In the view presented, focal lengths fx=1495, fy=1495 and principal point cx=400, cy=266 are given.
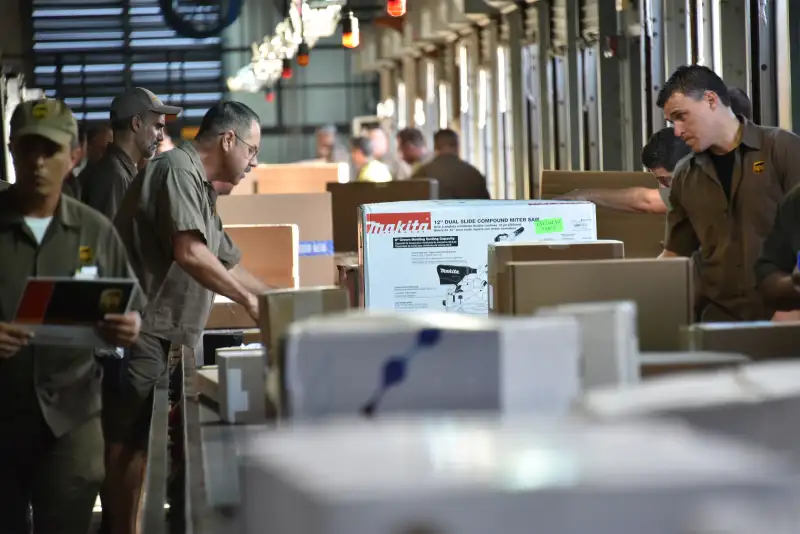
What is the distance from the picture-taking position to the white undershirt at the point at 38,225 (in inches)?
138

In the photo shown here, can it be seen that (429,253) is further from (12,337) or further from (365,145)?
(365,145)

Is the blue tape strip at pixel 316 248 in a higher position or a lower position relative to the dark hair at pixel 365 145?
lower

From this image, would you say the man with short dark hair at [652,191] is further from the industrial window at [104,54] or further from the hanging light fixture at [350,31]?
the industrial window at [104,54]

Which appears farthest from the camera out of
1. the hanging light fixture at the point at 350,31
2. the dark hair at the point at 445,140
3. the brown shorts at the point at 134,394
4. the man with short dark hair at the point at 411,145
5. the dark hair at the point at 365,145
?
the dark hair at the point at 365,145

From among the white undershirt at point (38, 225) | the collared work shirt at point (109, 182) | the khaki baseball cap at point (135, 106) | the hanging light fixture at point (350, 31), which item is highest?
the hanging light fixture at point (350, 31)

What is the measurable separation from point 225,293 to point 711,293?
1480 millimetres

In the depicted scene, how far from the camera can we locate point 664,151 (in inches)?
231

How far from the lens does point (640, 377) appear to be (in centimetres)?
248

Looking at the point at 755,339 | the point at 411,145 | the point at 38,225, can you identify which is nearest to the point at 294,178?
the point at 411,145

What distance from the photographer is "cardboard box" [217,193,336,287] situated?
7.61 metres

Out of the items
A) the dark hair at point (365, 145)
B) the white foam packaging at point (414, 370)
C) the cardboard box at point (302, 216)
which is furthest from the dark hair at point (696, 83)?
the dark hair at point (365, 145)

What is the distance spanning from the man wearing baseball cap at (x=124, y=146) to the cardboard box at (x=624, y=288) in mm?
3265

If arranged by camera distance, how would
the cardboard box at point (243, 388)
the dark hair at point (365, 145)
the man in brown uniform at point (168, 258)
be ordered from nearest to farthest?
the cardboard box at point (243, 388), the man in brown uniform at point (168, 258), the dark hair at point (365, 145)

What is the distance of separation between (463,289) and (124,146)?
2509mm
